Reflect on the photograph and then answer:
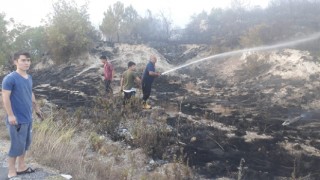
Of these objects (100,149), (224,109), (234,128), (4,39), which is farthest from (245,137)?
(4,39)

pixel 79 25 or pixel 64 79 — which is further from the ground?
pixel 79 25

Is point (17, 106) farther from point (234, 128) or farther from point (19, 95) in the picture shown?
point (234, 128)

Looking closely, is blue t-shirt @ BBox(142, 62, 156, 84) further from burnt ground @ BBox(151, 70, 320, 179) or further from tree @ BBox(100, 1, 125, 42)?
tree @ BBox(100, 1, 125, 42)

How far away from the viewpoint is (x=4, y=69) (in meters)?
25.6

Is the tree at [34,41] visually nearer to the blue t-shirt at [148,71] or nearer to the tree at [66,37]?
Answer: the tree at [66,37]

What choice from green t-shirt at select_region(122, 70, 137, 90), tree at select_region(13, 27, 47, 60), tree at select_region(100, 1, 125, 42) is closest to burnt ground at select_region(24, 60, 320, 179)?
green t-shirt at select_region(122, 70, 137, 90)

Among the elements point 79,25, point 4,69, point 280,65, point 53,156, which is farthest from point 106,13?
point 53,156

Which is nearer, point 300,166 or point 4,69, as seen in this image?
point 300,166

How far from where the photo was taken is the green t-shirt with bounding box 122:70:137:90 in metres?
9.55

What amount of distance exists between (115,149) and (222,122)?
12.8 feet

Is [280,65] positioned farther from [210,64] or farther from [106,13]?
[106,13]

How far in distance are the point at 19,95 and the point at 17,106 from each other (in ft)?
0.43

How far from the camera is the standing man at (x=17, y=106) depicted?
403 cm

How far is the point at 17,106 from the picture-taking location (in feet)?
13.6
